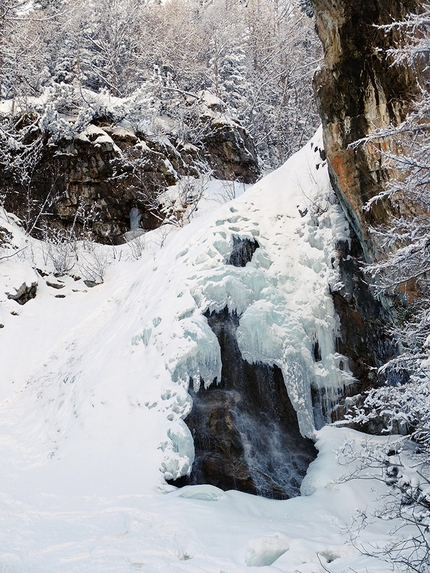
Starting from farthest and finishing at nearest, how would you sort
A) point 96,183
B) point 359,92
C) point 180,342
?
point 96,183 < point 180,342 < point 359,92

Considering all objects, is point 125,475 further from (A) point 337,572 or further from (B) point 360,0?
(B) point 360,0

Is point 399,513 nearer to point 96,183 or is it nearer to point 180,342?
point 180,342

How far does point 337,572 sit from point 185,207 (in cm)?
1048

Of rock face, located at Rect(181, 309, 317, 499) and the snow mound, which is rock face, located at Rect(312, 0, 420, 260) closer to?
rock face, located at Rect(181, 309, 317, 499)

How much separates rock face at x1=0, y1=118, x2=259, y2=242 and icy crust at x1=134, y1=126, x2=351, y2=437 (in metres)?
5.26

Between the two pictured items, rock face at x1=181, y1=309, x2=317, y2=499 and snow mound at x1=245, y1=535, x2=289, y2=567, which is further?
rock face at x1=181, y1=309, x2=317, y2=499

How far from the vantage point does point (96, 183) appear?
14133 mm

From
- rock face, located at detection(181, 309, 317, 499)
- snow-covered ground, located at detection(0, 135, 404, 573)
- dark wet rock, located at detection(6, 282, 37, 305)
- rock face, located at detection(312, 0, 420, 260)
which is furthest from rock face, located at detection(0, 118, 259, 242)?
rock face, located at detection(181, 309, 317, 499)

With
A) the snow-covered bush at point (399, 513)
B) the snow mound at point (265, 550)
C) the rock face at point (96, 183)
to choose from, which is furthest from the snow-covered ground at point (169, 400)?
the rock face at point (96, 183)

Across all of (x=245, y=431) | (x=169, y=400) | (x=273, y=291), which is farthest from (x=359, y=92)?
(x=169, y=400)

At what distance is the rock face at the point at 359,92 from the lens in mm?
6426

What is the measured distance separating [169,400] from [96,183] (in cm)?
888

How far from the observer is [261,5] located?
976 inches

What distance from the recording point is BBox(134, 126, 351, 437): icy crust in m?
7.20
